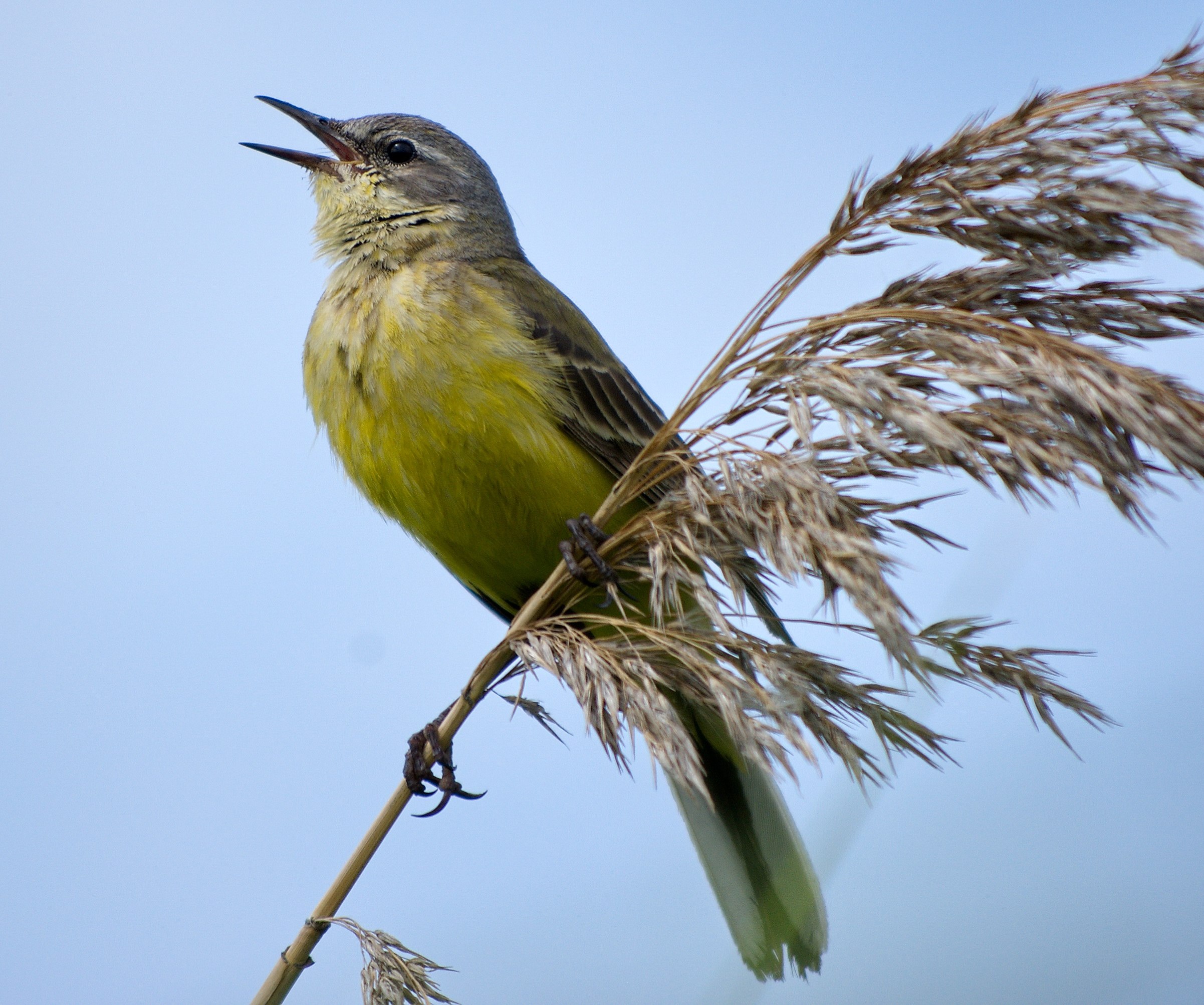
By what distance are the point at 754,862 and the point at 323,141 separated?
335cm

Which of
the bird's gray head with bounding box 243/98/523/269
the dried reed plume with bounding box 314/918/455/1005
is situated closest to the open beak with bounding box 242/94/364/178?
the bird's gray head with bounding box 243/98/523/269

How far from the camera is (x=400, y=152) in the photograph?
4492 mm

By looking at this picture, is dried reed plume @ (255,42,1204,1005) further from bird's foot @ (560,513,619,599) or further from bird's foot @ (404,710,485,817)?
bird's foot @ (404,710,485,817)

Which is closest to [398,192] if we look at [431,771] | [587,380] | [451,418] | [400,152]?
[400,152]

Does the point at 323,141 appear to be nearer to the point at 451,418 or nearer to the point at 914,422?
the point at 451,418

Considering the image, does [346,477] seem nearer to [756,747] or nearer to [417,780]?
[417,780]

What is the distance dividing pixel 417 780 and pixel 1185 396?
2.26 m

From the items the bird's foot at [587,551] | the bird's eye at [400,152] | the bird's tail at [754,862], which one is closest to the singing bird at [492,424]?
the bird's tail at [754,862]

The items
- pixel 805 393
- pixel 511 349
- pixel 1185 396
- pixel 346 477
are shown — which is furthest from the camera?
pixel 346 477

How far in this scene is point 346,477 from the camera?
3736 mm

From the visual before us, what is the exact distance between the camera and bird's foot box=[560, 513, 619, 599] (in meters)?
2.18

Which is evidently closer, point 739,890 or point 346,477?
point 739,890

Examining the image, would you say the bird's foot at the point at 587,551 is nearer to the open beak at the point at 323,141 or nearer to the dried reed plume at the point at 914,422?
the dried reed plume at the point at 914,422

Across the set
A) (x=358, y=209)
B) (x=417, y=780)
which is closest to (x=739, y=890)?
(x=417, y=780)
